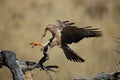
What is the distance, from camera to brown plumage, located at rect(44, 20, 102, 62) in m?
7.95

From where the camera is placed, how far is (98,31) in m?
8.12

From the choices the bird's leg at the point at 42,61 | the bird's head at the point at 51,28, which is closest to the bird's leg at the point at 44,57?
the bird's leg at the point at 42,61

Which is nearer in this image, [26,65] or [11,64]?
[11,64]

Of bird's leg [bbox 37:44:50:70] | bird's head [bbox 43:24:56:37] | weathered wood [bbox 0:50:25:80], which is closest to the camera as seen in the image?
weathered wood [bbox 0:50:25:80]

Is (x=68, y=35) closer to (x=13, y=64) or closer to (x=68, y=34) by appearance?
(x=68, y=34)

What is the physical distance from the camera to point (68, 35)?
8383 mm

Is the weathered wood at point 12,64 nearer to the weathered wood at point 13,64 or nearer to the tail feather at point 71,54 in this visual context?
the weathered wood at point 13,64

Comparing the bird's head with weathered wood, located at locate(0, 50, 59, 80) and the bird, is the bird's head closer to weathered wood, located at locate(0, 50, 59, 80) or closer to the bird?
the bird

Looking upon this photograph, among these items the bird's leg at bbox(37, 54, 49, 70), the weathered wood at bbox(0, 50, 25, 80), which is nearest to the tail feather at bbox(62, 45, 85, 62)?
the bird's leg at bbox(37, 54, 49, 70)

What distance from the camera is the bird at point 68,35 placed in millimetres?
7938

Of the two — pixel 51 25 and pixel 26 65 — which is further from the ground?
pixel 51 25

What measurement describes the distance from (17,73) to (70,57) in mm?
1397

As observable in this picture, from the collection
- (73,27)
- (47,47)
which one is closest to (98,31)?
(73,27)

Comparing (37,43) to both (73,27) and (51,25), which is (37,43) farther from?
(73,27)
